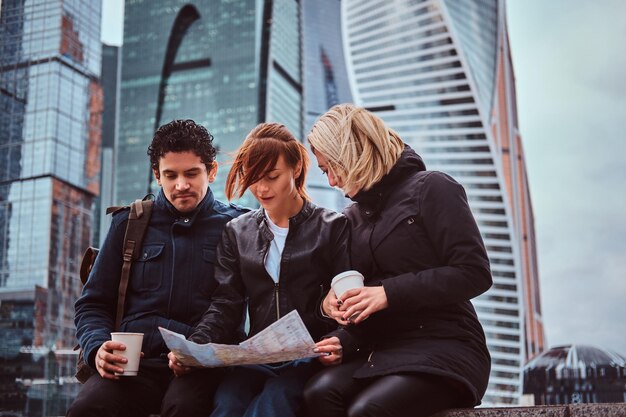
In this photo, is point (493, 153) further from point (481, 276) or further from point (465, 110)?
point (481, 276)

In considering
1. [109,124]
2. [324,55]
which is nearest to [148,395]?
[109,124]

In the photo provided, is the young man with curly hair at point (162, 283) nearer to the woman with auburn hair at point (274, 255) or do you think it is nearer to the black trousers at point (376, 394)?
the woman with auburn hair at point (274, 255)

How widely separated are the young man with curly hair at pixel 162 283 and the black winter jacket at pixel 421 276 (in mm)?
735

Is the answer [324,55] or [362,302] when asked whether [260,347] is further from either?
[324,55]

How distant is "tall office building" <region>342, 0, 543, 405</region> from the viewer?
218 ft

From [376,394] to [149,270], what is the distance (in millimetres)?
1354

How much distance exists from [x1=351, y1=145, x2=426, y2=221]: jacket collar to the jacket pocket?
1003mm

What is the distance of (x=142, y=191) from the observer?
10100 centimetres

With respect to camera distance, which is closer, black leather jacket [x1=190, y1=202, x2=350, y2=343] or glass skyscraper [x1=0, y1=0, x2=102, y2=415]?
black leather jacket [x1=190, y1=202, x2=350, y2=343]

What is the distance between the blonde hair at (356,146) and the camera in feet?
9.57

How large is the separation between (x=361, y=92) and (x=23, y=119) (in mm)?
32979

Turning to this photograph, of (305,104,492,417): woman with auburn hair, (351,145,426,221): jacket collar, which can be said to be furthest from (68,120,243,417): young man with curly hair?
(351,145,426,221): jacket collar

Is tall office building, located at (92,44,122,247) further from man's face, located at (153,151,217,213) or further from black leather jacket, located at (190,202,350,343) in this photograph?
black leather jacket, located at (190,202,350,343)

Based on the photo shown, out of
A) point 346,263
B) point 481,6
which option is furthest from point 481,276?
point 481,6
